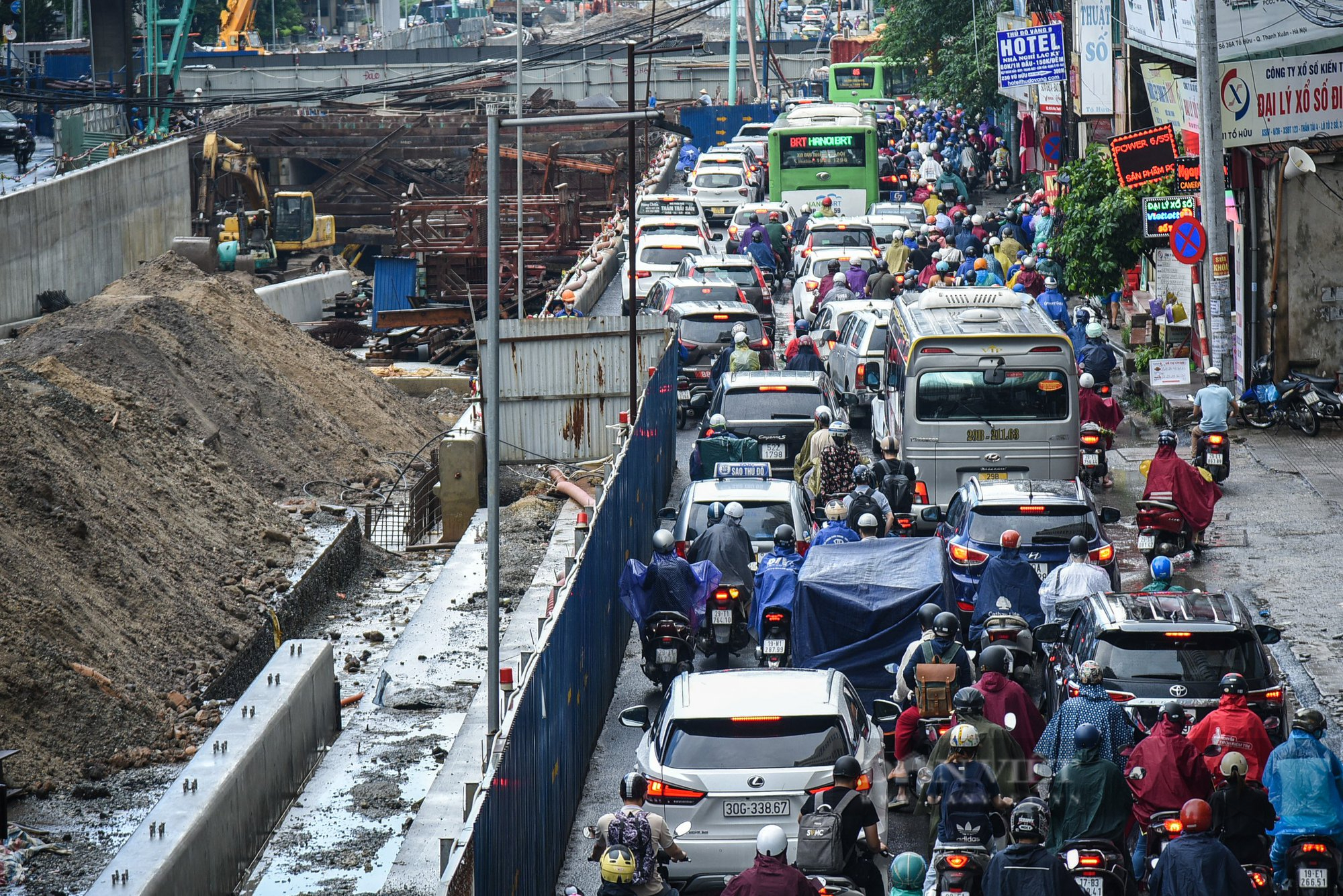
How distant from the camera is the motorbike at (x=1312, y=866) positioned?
9836 millimetres

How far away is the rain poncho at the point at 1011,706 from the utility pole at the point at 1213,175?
1328 cm

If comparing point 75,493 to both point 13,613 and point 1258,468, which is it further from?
point 1258,468

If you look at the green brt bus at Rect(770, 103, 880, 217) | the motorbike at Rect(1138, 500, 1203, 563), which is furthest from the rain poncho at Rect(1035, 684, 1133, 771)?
the green brt bus at Rect(770, 103, 880, 217)

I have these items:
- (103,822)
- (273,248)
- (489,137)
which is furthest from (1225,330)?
(273,248)

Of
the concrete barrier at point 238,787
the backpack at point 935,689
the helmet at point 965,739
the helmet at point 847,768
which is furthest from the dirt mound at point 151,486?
the helmet at point 965,739

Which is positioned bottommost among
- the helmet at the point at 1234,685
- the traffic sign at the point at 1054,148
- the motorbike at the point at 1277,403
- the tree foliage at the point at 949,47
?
the helmet at the point at 1234,685

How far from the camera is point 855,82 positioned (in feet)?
265

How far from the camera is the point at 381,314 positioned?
43.6m

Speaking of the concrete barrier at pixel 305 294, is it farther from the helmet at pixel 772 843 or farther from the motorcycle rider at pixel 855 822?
the helmet at pixel 772 843

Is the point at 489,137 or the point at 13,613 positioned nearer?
the point at 489,137

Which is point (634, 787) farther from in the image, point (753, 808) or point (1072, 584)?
point (1072, 584)

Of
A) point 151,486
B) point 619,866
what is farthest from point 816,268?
point 619,866

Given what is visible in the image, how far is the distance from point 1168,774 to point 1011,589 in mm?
4495

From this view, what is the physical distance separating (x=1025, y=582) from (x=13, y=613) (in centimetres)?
944
